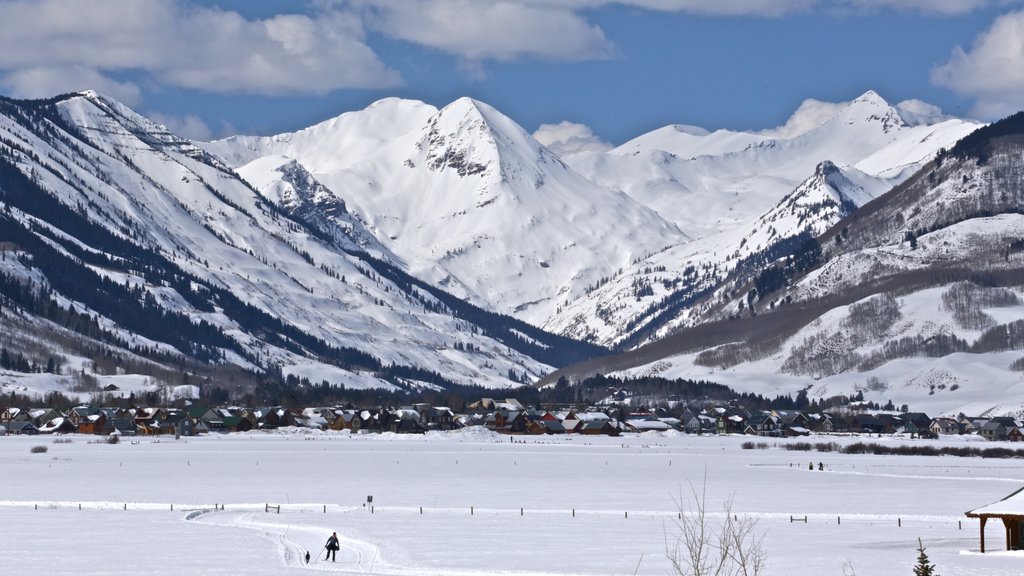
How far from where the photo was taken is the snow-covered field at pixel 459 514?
267 feet

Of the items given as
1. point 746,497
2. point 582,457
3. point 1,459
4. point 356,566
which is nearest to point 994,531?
point 746,497

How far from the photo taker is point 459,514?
106 m

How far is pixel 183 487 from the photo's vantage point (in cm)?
12688

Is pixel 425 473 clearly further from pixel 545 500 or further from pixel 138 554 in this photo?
pixel 138 554

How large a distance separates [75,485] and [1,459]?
137 feet

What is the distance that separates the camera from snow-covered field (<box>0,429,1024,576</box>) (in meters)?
81.5

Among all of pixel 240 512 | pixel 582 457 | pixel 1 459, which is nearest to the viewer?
pixel 240 512

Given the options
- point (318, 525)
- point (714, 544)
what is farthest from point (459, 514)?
point (714, 544)

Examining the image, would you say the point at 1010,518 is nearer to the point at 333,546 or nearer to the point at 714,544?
the point at 714,544

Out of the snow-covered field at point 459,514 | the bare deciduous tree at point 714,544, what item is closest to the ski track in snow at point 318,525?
the snow-covered field at point 459,514

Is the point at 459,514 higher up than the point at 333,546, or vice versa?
Answer: the point at 459,514

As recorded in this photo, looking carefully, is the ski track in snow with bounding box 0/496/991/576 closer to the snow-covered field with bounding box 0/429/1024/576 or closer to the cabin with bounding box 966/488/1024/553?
the snow-covered field with bounding box 0/429/1024/576

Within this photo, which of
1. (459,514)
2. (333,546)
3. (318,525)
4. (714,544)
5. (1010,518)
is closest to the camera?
(333,546)

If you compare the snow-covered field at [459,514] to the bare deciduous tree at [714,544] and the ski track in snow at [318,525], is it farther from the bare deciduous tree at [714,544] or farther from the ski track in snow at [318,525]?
the bare deciduous tree at [714,544]
